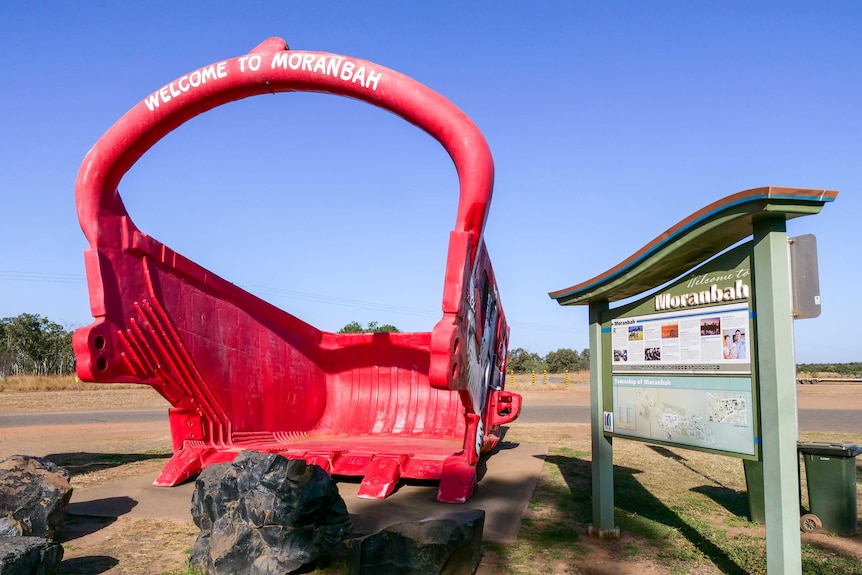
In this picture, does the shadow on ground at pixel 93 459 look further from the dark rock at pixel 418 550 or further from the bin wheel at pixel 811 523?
the bin wheel at pixel 811 523

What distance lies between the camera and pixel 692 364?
4148 millimetres

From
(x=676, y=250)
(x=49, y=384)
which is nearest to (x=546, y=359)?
(x=49, y=384)

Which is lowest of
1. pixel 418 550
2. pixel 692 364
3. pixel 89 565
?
pixel 89 565

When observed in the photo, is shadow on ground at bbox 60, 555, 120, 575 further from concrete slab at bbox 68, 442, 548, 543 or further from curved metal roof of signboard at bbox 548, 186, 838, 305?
curved metal roof of signboard at bbox 548, 186, 838, 305

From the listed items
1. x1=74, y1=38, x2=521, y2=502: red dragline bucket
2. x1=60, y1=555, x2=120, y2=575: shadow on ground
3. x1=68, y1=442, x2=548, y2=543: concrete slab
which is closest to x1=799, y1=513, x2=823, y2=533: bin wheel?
x1=68, y1=442, x2=548, y2=543: concrete slab

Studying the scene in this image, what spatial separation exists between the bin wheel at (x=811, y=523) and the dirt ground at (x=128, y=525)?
120 mm

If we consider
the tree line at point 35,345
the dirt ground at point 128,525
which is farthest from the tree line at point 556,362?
the dirt ground at point 128,525

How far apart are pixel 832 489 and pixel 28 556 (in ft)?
18.8

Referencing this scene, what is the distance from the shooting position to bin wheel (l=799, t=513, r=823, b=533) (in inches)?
206

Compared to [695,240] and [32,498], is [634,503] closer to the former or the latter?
[695,240]

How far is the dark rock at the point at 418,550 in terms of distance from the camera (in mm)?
3570

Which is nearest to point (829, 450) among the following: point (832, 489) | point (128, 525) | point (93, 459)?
point (832, 489)

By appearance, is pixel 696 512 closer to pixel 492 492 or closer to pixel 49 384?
pixel 492 492

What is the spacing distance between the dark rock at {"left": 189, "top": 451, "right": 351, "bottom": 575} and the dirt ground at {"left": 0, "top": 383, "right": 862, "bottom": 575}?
364 mm
